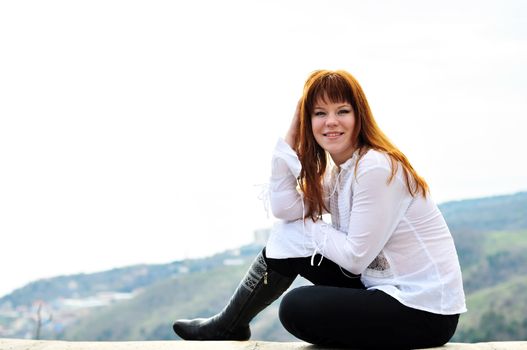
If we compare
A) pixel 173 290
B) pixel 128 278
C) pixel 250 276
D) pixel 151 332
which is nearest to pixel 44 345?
pixel 250 276

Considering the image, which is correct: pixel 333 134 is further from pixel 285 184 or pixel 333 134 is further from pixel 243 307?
pixel 243 307

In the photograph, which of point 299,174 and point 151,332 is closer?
point 299,174

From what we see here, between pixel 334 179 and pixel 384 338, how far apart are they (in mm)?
631

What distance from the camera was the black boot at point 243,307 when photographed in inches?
120

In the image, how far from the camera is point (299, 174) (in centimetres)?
300

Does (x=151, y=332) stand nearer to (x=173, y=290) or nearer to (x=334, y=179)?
(x=173, y=290)

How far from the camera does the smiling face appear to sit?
111 inches

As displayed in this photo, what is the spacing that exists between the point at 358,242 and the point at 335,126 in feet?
1.45

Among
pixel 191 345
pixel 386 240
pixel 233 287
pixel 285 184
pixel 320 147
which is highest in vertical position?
pixel 320 147

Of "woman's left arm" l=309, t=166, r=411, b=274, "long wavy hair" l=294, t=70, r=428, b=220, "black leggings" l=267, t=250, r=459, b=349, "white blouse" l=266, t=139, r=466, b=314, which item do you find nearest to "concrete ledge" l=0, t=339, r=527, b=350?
"black leggings" l=267, t=250, r=459, b=349

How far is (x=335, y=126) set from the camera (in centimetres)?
283

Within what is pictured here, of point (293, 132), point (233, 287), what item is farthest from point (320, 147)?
point (233, 287)

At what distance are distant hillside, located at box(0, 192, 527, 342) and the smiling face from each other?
5470 cm

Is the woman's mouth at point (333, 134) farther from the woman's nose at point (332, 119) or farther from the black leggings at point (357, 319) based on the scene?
the black leggings at point (357, 319)
